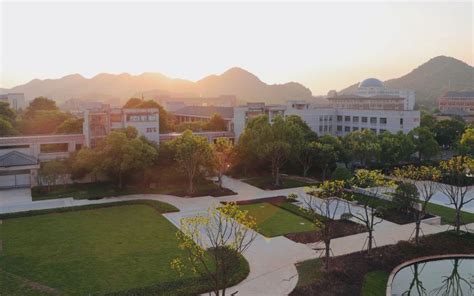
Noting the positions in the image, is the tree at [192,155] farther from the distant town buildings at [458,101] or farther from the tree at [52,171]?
the distant town buildings at [458,101]

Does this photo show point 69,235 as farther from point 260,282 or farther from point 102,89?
point 102,89

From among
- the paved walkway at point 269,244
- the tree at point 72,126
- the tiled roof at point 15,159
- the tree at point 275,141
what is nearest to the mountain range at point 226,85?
the tree at point 72,126

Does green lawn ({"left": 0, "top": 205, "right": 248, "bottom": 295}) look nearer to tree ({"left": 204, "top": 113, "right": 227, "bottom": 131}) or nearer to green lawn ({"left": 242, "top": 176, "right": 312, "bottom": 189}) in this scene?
green lawn ({"left": 242, "top": 176, "right": 312, "bottom": 189})

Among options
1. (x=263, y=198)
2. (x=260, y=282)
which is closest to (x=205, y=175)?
(x=263, y=198)

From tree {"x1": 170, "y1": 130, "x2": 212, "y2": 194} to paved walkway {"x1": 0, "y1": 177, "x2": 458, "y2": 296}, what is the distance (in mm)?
1736

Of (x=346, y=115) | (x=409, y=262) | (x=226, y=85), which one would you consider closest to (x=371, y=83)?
(x=346, y=115)

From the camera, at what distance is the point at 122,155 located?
23.4m

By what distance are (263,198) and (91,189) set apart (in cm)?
1032

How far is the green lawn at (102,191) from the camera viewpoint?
23281mm

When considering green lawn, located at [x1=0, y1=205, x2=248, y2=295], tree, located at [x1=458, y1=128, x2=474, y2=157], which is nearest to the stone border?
green lawn, located at [x1=0, y1=205, x2=248, y2=295]

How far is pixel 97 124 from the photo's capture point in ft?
90.0

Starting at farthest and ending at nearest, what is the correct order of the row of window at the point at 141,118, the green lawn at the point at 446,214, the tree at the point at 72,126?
1. the tree at the point at 72,126
2. the row of window at the point at 141,118
3. the green lawn at the point at 446,214

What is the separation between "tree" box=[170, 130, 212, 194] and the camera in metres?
23.4

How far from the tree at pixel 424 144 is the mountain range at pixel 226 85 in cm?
7281
